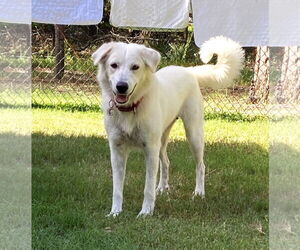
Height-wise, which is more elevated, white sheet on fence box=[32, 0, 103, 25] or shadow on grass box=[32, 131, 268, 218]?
white sheet on fence box=[32, 0, 103, 25]

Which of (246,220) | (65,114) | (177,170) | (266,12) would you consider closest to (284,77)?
(266,12)

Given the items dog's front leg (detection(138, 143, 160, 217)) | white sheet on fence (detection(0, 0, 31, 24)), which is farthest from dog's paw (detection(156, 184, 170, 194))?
white sheet on fence (detection(0, 0, 31, 24))

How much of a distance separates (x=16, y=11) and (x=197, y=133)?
5.01 ft

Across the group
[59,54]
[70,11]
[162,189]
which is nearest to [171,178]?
[162,189]

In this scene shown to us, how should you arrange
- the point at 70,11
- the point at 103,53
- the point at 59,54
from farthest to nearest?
the point at 59,54, the point at 70,11, the point at 103,53

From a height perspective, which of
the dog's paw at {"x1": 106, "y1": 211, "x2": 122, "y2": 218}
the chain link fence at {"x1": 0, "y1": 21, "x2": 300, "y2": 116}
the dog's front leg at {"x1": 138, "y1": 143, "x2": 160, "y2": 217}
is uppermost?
the dog's front leg at {"x1": 138, "y1": 143, "x2": 160, "y2": 217}

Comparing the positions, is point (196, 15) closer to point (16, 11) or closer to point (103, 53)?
point (103, 53)

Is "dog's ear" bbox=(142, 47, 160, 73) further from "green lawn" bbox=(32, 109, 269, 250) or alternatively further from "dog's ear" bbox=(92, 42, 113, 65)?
"green lawn" bbox=(32, 109, 269, 250)

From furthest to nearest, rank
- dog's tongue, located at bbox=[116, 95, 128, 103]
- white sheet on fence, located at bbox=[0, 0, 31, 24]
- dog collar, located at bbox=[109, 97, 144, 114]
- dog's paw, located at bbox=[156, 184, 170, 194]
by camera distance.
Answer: dog's paw, located at bbox=[156, 184, 170, 194]
dog collar, located at bbox=[109, 97, 144, 114]
dog's tongue, located at bbox=[116, 95, 128, 103]
white sheet on fence, located at bbox=[0, 0, 31, 24]

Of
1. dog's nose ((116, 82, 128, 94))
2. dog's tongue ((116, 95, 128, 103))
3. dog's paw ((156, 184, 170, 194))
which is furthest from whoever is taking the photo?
dog's paw ((156, 184, 170, 194))

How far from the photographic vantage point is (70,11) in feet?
11.6

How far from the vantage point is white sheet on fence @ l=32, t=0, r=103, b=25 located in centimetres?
352

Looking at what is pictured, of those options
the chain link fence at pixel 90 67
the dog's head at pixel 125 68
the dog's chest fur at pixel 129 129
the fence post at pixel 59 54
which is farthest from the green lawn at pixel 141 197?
the fence post at pixel 59 54

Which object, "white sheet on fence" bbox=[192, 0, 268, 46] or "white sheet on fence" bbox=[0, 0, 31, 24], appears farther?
"white sheet on fence" bbox=[192, 0, 268, 46]
